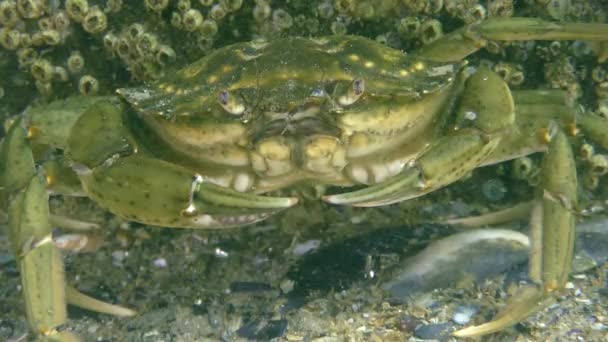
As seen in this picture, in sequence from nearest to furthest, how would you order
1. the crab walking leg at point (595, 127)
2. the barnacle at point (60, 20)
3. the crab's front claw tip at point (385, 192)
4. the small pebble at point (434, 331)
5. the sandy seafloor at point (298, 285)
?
the crab's front claw tip at point (385, 192) < the small pebble at point (434, 331) < the sandy seafloor at point (298, 285) < the crab walking leg at point (595, 127) < the barnacle at point (60, 20)

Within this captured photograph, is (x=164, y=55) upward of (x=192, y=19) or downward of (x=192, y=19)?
downward

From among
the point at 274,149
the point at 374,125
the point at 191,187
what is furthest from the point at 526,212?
the point at 191,187

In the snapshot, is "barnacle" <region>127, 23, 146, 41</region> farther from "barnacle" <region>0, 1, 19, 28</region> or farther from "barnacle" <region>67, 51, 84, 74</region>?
"barnacle" <region>0, 1, 19, 28</region>

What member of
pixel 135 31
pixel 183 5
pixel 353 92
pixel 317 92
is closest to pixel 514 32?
pixel 353 92

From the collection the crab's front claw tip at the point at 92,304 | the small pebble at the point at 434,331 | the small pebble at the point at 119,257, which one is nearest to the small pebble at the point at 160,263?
the small pebble at the point at 119,257

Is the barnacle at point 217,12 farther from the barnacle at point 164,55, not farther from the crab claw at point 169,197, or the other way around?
the crab claw at point 169,197

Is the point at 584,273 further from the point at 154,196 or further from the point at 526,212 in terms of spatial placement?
the point at 154,196

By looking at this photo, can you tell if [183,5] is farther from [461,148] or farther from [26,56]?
[461,148]
